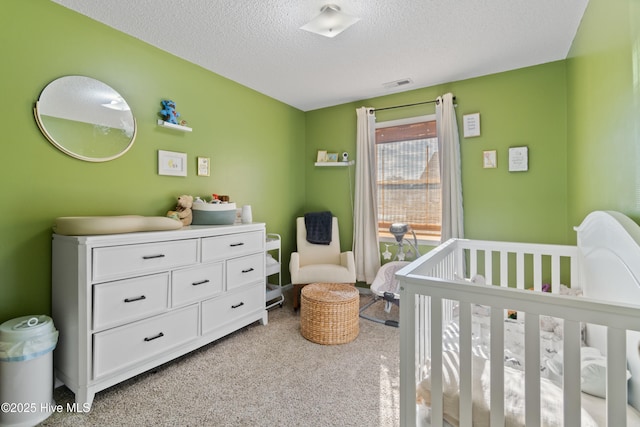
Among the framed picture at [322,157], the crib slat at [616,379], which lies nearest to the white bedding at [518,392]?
the crib slat at [616,379]

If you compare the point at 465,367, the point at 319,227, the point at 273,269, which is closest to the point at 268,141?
the point at 319,227

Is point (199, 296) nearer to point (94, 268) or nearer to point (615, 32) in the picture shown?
point (94, 268)

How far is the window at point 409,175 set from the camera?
124 inches

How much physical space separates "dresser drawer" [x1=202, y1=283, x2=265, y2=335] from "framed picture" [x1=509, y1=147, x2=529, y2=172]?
2653 mm

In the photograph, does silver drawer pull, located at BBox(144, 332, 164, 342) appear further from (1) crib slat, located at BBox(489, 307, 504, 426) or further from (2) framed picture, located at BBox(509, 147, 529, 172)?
(2) framed picture, located at BBox(509, 147, 529, 172)

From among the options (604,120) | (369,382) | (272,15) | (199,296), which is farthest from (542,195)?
(199,296)

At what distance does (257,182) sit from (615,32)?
9.59 ft

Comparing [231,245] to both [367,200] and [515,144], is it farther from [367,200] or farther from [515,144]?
[515,144]

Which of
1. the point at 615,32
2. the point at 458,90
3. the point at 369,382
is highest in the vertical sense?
the point at 458,90

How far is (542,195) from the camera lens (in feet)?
8.48

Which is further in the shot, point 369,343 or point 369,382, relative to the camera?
point 369,343

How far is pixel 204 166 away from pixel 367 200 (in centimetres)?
183

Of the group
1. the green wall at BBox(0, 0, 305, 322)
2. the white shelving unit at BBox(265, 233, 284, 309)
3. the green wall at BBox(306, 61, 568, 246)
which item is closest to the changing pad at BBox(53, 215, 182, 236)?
the green wall at BBox(0, 0, 305, 322)

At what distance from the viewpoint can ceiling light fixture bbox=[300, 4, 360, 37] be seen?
1781 millimetres
